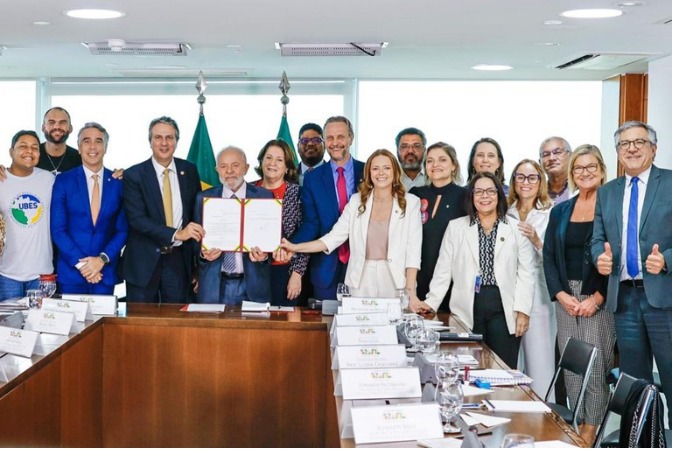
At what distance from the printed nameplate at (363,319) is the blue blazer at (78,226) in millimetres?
2128

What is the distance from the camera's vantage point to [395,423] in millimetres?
2615

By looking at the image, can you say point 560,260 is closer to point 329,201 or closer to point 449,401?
point 329,201

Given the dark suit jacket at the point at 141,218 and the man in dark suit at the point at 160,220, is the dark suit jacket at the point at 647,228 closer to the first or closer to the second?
the man in dark suit at the point at 160,220

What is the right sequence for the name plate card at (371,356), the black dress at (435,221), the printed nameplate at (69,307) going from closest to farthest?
the name plate card at (371,356) → the printed nameplate at (69,307) → the black dress at (435,221)

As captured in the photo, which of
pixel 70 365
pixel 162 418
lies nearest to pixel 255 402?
pixel 162 418

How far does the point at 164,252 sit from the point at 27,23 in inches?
75.6

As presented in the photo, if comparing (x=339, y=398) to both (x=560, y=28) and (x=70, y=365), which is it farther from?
(x=560, y=28)

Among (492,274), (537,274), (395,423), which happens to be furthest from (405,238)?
(395,423)

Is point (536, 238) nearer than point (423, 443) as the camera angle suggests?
No

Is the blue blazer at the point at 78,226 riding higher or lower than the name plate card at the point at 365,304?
higher

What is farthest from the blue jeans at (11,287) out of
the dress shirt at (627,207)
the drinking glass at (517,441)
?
the drinking glass at (517,441)

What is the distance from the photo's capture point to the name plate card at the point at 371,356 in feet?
10.7

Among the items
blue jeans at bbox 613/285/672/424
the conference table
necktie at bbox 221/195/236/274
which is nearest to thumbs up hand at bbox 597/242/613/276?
blue jeans at bbox 613/285/672/424

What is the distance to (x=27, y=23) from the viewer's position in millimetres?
6180
